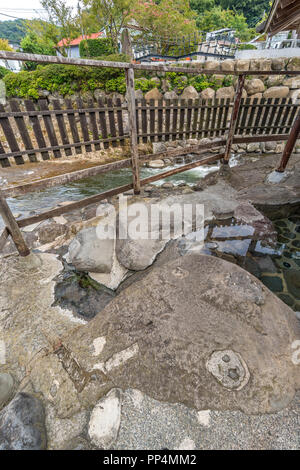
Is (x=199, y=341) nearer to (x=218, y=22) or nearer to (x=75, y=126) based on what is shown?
(x=75, y=126)

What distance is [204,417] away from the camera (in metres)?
1.42

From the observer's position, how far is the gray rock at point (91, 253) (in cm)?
277

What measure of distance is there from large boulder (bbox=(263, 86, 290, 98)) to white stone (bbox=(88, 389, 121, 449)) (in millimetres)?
12555

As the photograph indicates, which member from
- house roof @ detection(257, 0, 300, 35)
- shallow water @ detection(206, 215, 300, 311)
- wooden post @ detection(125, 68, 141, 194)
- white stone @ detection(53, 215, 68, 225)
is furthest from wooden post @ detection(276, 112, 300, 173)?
white stone @ detection(53, 215, 68, 225)

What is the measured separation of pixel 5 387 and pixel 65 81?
44.9 ft

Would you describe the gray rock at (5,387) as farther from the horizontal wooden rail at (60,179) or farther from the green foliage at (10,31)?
the green foliage at (10,31)

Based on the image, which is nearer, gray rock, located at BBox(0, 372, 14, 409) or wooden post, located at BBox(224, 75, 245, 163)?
gray rock, located at BBox(0, 372, 14, 409)

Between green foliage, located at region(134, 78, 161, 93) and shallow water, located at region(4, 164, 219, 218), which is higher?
green foliage, located at region(134, 78, 161, 93)

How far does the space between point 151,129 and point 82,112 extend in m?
1.49

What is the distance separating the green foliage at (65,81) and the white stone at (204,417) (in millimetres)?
12645

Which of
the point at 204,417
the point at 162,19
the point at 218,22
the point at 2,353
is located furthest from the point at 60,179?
the point at 218,22

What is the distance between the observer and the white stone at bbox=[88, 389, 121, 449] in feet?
4.46

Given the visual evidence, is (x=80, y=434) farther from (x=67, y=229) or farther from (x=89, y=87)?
(x=89, y=87)

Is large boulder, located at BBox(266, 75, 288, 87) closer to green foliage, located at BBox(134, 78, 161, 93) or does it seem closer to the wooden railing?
green foliage, located at BBox(134, 78, 161, 93)
